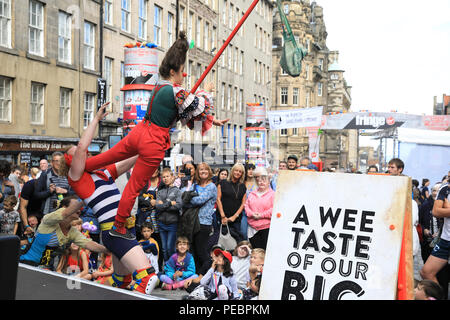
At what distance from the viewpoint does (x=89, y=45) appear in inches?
843

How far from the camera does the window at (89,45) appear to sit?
2122 cm

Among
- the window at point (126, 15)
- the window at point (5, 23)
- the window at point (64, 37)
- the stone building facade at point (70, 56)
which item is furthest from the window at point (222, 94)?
the window at point (5, 23)

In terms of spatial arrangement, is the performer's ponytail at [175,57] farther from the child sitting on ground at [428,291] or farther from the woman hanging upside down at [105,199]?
the child sitting on ground at [428,291]

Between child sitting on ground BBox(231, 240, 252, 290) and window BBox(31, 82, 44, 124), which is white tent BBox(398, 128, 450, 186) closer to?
child sitting on ground BBox(231, 240, 252, 290)

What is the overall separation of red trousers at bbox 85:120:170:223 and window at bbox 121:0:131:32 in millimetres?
20898

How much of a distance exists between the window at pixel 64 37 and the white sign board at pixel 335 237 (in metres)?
18.3

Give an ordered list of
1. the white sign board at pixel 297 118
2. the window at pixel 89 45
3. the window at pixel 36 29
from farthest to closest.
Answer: the window at pixel 89 45, the window at pixel 36 29, the white sign board at pixel 297 118

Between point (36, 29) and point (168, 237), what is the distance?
1381cm

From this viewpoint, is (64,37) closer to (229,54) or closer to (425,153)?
(425,153)

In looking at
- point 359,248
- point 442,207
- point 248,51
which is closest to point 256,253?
point 442,207

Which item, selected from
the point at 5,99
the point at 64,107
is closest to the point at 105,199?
the point at 5,99

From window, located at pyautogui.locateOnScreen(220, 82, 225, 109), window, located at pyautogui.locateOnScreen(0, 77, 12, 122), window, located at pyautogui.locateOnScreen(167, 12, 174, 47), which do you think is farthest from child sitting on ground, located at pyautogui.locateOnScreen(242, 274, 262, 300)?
window, located at pyautogui.locateOnScreen(220, 82, 225, 109)

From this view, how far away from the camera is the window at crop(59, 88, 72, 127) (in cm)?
1977

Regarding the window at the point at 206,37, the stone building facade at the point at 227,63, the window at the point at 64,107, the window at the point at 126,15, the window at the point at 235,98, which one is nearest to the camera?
the window at the point at 64,107
